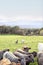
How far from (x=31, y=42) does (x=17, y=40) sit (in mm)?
406

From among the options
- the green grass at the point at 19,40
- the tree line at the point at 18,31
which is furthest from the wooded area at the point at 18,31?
the green grass at the point at 19,40

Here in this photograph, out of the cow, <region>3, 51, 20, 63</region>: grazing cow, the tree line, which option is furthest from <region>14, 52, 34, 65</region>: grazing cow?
the tree line

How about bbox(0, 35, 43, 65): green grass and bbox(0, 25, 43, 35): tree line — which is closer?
bbox(0, 35, 43, 65): green grass

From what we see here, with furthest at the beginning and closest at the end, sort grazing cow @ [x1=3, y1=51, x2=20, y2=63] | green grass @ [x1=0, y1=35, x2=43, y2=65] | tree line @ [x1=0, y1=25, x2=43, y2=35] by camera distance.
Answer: tree line @ [x1=0, y1=25, x2=43, y2=35], green grass @ [x1=0, y1=35, x2=43, y2=65], grazing cow @ [x1=3, y1=51, x2=20, y2=63]

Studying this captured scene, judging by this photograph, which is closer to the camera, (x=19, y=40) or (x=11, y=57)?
(x=11, y=57)

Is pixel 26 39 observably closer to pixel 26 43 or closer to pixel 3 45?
pixel 26 43

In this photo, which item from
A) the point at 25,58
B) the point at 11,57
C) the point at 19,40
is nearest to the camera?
the point at 11,57

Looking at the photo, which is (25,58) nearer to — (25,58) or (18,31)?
(25,58)

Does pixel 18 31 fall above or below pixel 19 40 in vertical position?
above

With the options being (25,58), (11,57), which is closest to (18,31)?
(25,58)

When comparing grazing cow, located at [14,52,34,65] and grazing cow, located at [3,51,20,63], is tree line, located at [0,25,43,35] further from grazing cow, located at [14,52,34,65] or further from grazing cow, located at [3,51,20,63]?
grazing cow, located at [3,51,20,63]

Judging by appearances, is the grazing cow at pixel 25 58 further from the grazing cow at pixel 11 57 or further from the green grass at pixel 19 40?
the green grass at pixel 19 40

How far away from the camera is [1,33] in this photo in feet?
20.2

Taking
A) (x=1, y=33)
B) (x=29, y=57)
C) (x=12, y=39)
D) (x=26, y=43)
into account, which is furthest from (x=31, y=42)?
(x=29, y=57)
